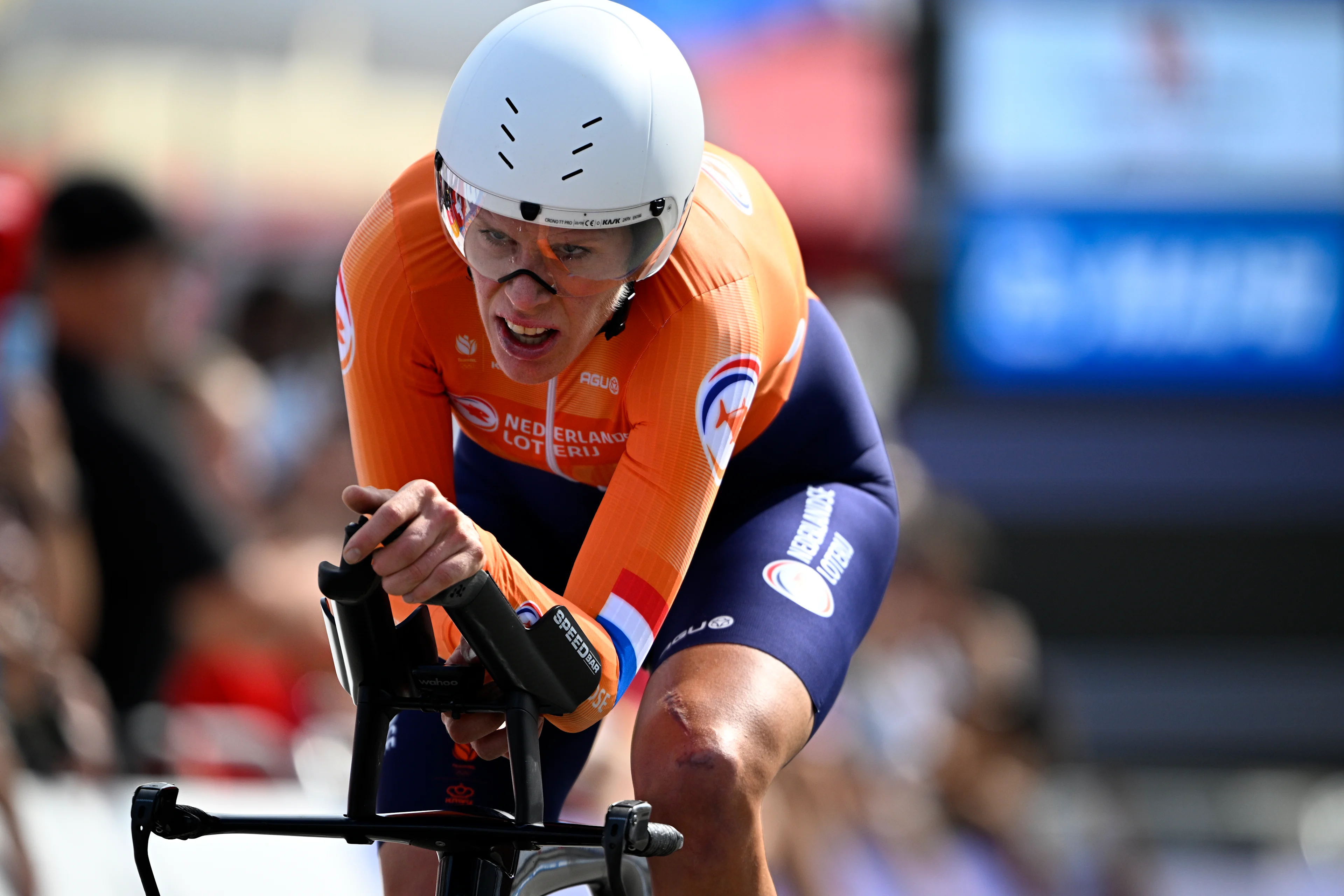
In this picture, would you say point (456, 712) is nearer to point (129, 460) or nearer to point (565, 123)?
point (565, 123)

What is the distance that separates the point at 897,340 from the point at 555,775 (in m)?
11.8

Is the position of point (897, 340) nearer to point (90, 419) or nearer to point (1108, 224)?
point (1108, 224)

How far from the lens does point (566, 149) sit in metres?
2.67

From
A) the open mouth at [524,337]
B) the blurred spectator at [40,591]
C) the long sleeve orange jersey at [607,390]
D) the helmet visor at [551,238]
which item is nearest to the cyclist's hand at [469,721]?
the long sleeve orange jersey at [607,390]

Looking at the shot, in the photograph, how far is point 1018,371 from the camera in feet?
50.8

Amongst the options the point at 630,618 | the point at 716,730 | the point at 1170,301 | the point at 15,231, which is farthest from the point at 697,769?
the point at 1170,301

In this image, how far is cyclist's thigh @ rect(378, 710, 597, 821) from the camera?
10.6ft

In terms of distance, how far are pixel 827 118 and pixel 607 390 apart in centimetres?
1258

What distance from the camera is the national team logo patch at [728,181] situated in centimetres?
340

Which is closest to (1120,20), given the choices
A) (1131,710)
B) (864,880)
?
(1131,710)

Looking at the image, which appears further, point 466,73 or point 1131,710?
point 1131,710

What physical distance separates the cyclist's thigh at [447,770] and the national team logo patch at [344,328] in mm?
709

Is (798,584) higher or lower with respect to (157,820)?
lower

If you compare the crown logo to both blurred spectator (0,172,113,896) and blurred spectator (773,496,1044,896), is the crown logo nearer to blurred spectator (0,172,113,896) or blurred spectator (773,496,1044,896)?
blurred spectator (0,172,113,896)
